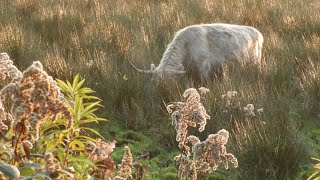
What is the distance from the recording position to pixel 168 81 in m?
6.11

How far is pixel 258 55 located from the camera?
7809 millimetres

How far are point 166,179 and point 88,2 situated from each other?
26.2 feet

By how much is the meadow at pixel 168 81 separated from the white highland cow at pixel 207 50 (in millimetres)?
253

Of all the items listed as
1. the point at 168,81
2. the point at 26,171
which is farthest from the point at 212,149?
the point at 168,81

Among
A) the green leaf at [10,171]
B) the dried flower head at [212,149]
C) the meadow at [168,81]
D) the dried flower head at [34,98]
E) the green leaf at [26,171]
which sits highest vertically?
the dried flower head at [34,98]

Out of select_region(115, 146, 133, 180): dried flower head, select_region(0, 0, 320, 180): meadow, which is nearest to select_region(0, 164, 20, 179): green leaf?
select_region(115, 146, 133, 180): dried flower head

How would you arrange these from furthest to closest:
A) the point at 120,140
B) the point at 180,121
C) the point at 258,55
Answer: the point at 258,55
the point at 120,140
the point at 180,121

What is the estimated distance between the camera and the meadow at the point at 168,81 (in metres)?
4.42

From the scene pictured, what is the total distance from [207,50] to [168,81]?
4.10ft

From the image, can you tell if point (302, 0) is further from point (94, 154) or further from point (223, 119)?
point (94, 154)

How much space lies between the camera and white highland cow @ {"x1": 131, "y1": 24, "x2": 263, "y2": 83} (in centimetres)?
685

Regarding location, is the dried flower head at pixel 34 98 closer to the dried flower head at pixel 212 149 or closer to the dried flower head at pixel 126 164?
the dried flower head at pixel 126 164

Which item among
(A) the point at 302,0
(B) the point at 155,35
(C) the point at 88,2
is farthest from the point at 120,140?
(A) the point at 302,0

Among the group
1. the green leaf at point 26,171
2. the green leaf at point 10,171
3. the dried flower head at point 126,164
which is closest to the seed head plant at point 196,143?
the dried flower head at point 126,164
